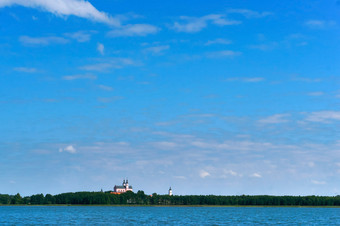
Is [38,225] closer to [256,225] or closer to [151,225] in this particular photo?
[151,225]

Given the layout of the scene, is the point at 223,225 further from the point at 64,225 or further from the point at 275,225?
the point at 64,225

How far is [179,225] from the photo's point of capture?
2790 inches

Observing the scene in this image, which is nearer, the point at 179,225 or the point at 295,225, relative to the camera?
the point at 179,225

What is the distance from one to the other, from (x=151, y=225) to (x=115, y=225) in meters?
5.79

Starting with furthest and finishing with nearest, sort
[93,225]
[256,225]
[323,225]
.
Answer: [323,225] < [256,225] < [93,225]

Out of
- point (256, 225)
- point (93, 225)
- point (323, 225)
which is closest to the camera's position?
point (93, 225)

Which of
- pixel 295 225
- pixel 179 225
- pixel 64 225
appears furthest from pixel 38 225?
pixel 295 225

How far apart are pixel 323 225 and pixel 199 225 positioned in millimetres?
24588

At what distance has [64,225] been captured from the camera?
224ft

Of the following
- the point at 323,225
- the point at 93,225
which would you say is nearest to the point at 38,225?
Answer: the point at 93,225

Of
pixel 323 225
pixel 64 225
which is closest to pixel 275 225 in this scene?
pixel 323 225

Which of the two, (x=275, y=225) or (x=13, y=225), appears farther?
(x=275, y=225)

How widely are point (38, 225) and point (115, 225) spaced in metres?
12.2

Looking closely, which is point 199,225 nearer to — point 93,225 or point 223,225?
point 223,225
